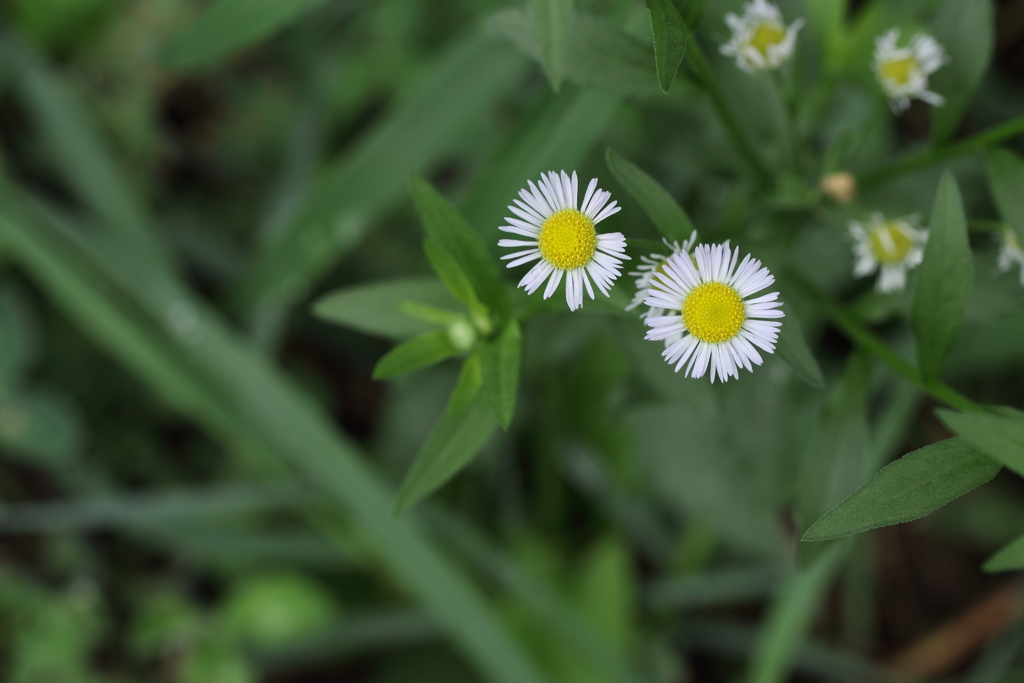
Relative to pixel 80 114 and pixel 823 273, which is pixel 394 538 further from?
pixel 80 114

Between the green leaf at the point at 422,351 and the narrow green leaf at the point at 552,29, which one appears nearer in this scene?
the narrow green leaf at the point at 552,29

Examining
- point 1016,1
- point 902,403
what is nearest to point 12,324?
point 902,403

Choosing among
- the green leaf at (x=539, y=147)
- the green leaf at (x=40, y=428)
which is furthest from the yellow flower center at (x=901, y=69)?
the green leaf at (x=40, y=428)

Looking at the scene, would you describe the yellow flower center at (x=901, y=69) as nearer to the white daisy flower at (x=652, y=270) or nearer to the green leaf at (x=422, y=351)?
the white daisy flower at (x=652, y=270)

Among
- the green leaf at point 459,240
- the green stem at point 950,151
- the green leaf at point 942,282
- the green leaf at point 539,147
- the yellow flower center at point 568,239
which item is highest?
the green leaf at point 539,147

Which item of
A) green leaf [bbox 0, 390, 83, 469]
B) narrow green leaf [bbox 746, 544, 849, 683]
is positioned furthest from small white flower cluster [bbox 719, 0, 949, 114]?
green leaf [bbox 0, 390, 83, 469]

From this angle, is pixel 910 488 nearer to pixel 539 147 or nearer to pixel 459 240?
pixel 459 240

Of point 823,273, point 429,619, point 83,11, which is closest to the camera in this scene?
point 823,273
